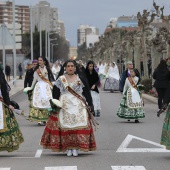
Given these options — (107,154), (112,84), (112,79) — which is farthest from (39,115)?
(112,84)

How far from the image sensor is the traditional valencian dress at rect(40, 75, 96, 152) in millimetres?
11773

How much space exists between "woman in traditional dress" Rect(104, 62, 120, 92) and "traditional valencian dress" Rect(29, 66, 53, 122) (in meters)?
19.6

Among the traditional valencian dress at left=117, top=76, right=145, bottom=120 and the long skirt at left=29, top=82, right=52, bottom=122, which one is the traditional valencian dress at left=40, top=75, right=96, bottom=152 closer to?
the long skirt at left=29, top=82, right=52, bottom=122

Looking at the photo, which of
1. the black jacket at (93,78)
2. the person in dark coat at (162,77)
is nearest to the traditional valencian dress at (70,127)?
the black jacket at (93,78)

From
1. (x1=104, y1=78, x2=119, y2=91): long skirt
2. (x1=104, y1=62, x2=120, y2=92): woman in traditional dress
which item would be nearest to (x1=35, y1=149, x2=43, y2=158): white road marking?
(x1=104, y1=62, x2=120, y2=92): woman in traditional dress

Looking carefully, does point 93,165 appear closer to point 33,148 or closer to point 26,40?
point 33,148

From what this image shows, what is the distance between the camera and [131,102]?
18953 millimetres

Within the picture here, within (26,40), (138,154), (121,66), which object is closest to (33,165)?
(138,154)

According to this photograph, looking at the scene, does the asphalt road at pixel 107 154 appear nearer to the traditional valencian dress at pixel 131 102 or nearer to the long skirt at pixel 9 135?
the long skirt at pixel 9 135

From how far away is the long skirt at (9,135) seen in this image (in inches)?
458

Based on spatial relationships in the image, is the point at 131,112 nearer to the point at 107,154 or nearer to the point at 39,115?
the point at 39,115

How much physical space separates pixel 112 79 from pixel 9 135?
2662 cm

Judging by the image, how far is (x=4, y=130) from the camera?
38.2ft

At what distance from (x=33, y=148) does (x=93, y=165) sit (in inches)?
104
